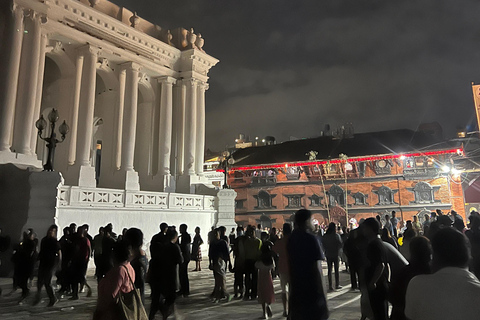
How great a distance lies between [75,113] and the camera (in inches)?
806

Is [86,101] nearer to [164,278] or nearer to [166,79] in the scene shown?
[166,79]

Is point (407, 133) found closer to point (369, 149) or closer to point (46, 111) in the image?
point (369, 149)

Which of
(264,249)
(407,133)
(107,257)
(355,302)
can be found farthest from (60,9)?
(407,133)

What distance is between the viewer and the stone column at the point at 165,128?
24.9 m

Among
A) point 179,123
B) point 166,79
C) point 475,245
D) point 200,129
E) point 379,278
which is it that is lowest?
point 379,278

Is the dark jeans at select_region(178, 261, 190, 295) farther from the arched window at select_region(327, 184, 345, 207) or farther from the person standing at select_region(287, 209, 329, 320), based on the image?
the arched window at select_region(327, 184, 345, 207)

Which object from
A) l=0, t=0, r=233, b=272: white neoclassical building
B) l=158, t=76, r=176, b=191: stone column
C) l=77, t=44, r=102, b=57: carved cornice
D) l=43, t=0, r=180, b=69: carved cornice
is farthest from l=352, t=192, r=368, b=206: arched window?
l=77, t=44, r=102, b=57: carved cornice

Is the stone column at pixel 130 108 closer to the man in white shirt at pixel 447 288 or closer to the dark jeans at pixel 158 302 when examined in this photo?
the dark jeans at pixel 158 302

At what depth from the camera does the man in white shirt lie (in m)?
2.09

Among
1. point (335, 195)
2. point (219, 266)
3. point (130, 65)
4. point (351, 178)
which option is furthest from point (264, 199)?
point (219, 266)

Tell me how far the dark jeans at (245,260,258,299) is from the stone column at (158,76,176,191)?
1630cm

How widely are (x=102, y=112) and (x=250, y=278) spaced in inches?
828

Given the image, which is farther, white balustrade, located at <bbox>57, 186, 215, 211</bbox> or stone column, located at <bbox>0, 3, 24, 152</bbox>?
stone column, located at <bbox>0, 3, 24, 152</bbox>

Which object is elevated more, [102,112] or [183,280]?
[102,112]
